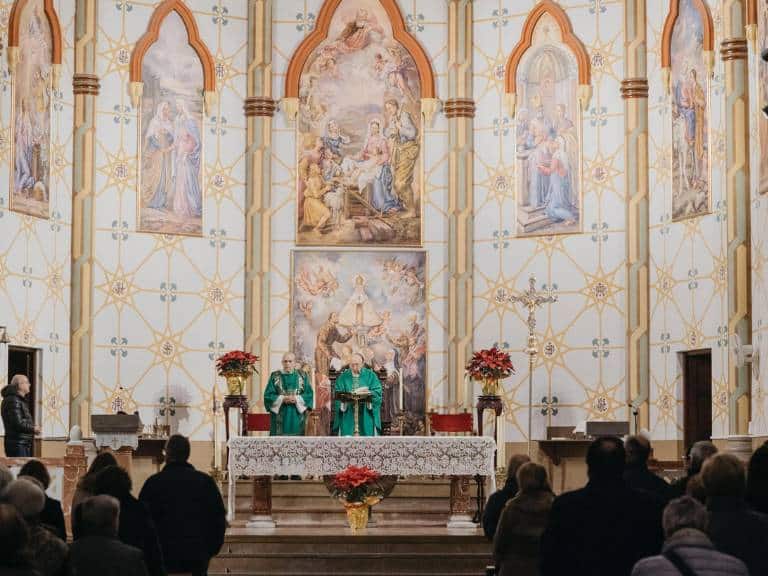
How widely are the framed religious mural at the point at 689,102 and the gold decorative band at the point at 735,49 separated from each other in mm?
863

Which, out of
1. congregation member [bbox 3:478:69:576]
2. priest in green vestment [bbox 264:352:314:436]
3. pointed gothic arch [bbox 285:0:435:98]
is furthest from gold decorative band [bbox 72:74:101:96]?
congregation member [bbox 3:478:69:576]

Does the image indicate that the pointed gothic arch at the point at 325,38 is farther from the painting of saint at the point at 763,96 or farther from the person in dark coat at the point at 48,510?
the person in dark coat at the point at 48,510

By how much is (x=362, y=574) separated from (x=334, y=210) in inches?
353

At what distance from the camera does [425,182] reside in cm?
2298

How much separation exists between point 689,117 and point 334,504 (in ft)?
24.6

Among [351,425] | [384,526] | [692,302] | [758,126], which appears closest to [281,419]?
[351,425]

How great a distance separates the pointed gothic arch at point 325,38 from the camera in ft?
75.8

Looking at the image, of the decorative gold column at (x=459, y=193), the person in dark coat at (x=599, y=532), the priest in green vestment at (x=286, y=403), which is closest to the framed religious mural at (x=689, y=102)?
the decorative gold column at (x=459, y=193)

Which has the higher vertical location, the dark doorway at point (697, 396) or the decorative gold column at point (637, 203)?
the decorative gold column at point (637, 203)

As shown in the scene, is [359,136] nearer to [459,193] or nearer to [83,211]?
[459,193]

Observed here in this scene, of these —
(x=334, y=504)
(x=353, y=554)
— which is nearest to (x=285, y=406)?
(x=334, y=504)

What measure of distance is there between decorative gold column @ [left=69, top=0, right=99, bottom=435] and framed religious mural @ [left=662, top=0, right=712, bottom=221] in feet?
28.2

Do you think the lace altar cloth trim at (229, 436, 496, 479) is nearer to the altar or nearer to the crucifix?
the altar

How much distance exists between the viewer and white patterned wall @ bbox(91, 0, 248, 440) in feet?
71.1
